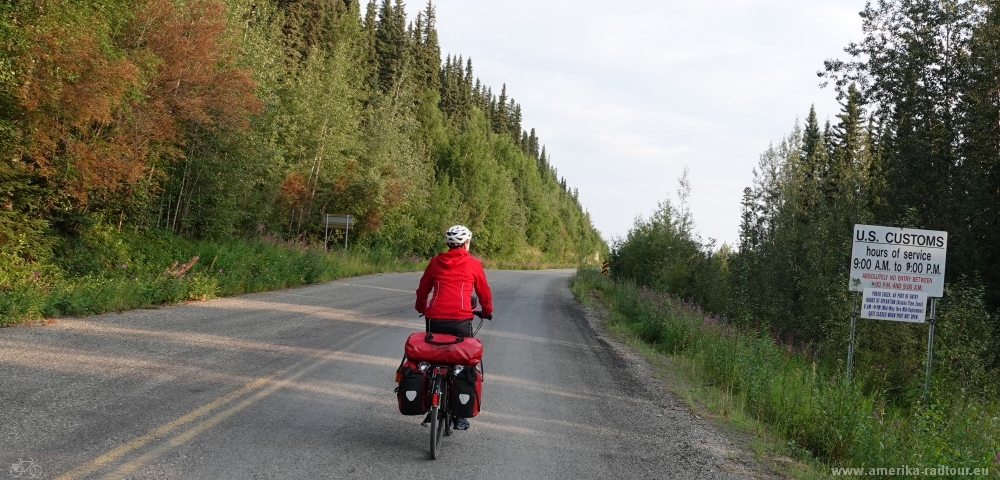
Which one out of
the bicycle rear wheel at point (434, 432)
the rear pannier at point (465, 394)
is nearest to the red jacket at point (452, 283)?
the rear pannier at point (465, 394)

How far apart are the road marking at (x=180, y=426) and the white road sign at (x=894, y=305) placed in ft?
28.0

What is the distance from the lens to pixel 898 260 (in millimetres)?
10961

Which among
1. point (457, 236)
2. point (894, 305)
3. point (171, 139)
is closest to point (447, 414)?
point (457, 236)

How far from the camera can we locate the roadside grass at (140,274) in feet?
41.4

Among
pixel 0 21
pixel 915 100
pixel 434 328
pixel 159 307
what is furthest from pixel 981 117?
pixel 0 21

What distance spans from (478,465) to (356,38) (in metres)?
56.5

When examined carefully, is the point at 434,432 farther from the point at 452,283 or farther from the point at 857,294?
the point at 857,294

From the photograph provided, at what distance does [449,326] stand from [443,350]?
1.27 feet

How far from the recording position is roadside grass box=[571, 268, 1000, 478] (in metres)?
6.86

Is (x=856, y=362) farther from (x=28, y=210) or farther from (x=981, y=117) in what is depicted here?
(x=28, y=210)

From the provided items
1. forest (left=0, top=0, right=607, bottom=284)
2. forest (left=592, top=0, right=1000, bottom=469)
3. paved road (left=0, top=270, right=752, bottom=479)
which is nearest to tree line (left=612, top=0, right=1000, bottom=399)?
forest (left=592, top=0, right=1000, bottom=469)

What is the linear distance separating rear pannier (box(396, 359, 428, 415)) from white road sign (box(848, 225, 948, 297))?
25.9ft

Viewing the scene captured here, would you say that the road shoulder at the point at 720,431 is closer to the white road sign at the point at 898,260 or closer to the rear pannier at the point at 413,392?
the rear pannier at the point at 413,392

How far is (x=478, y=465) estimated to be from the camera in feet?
19.1
